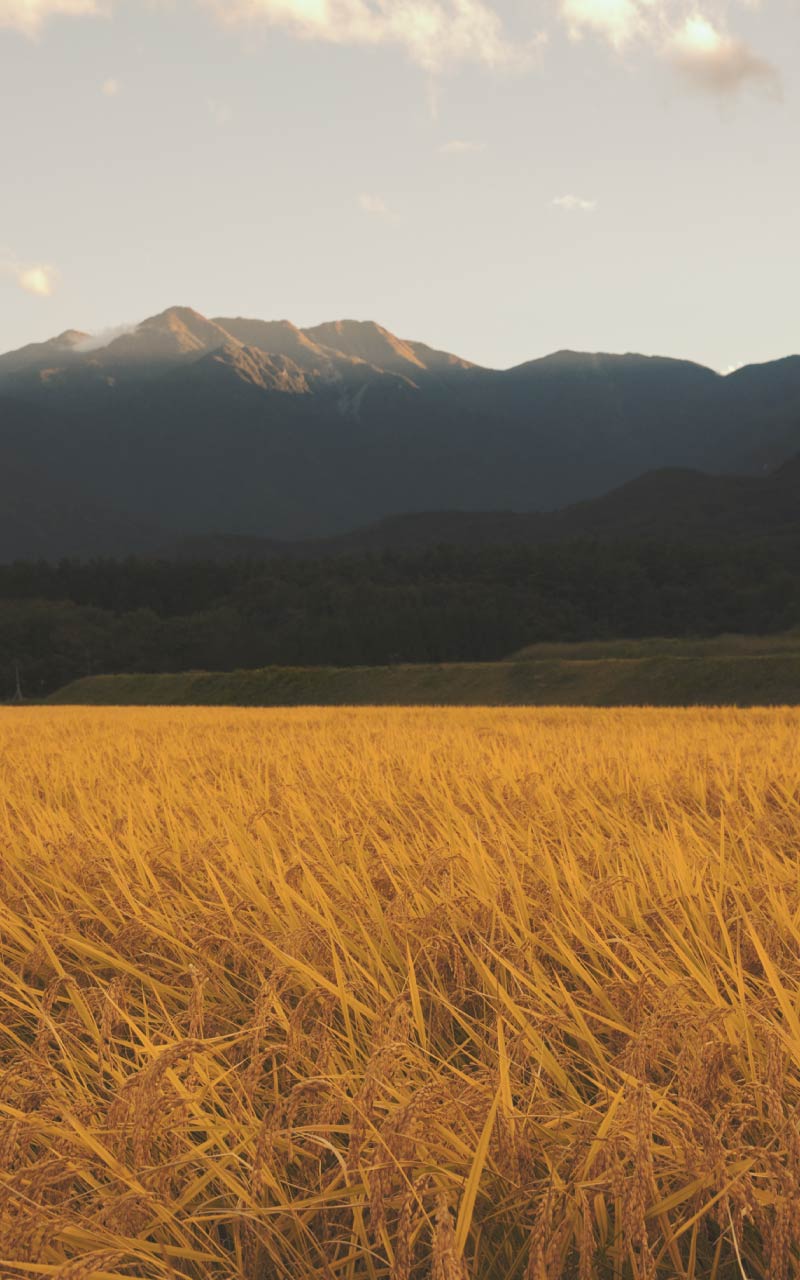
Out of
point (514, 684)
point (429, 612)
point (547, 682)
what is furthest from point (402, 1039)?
point (429, 612)

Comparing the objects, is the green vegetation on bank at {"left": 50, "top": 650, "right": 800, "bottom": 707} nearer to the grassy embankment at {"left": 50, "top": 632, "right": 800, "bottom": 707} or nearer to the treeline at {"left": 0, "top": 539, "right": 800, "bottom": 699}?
the grassy embankment at {"left": 50, "top": 632, "right": 800, "bottom": 707}

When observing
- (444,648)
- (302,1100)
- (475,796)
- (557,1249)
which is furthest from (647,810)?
(444,648)

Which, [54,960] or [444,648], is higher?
[54,960]

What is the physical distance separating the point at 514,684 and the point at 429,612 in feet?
135

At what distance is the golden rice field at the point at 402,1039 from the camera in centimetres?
141

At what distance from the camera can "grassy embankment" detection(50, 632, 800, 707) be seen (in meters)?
27.2

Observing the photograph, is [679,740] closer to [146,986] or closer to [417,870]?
[417,870]

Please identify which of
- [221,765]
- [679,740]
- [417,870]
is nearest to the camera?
[417,870]

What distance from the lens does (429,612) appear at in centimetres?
7269

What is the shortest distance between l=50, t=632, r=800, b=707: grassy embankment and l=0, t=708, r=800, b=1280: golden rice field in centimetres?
2309

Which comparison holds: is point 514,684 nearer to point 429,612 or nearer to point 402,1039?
point 402,1039

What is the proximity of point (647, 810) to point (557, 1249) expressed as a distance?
346 cm

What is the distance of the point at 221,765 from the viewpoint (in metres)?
7.02

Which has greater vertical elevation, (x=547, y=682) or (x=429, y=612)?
(x=429, y=612)
